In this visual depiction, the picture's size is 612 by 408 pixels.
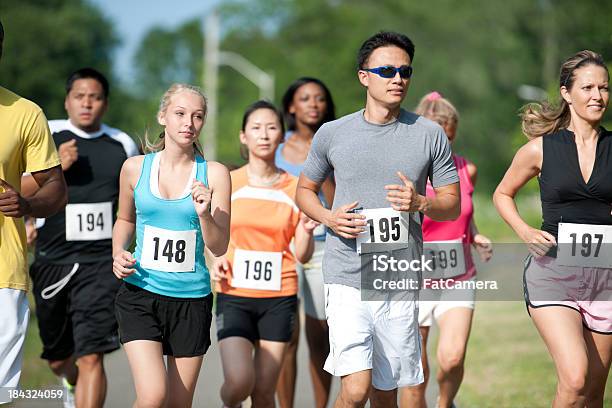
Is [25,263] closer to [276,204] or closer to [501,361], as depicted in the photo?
[276,204]

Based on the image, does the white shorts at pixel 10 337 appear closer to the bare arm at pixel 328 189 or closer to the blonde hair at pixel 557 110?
the bare arm at pixel 328 189

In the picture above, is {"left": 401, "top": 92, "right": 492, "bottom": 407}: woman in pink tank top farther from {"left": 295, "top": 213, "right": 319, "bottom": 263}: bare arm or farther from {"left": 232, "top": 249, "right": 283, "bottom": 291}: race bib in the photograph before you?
{"left": 232, "top": 249, "right": 283, "bottom": 291}: race bib

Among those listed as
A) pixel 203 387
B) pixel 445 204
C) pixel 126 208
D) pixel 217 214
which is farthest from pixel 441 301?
pixel 203 387

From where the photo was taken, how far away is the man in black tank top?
24.7 ft

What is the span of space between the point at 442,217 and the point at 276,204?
1.66 metres

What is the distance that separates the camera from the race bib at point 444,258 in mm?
7477

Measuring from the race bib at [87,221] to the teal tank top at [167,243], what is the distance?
173 cm

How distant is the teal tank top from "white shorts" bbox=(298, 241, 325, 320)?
6.61 feet

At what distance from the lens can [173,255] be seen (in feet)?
19.3

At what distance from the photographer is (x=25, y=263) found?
555 centimetres

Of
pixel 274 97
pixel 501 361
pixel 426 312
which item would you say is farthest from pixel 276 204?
pixel 274 97

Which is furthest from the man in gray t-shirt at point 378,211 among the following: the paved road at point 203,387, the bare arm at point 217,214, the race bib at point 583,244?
the paved road at point 203,387

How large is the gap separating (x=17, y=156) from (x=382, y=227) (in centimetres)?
198

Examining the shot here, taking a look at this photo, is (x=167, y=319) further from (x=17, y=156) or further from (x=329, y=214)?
(x=17, y=156)
